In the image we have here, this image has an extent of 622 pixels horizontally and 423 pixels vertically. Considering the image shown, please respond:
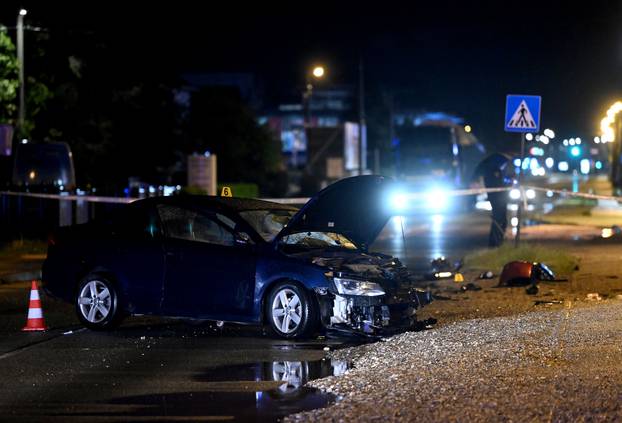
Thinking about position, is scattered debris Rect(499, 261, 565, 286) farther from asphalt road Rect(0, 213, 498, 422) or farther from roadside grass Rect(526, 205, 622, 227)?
roadside grass Rect(526, 205, 622, 227)

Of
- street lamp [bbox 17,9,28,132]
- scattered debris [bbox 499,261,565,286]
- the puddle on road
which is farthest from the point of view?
street lamp [bbox 17,9,28,132]

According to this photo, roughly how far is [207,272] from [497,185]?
11.8 meters

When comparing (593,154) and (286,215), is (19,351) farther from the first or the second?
(593,154)

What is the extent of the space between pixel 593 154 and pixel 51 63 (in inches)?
2322

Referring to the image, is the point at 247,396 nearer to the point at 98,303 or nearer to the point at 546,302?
the point at 98,303

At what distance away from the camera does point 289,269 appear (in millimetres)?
10938

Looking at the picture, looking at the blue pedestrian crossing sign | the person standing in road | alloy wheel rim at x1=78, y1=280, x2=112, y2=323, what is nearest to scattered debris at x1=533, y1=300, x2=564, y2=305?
alloy wheel rim at x1=78, y1=280, x2=112, y2=323

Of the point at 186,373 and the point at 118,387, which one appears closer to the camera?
the point at 118,387

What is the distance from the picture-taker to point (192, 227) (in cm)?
1184

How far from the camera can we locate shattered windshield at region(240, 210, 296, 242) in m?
11.7

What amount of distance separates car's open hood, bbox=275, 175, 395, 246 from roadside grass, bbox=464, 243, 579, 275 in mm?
4493

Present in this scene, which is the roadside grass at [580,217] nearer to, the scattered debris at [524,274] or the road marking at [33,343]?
the scattered debris at [524,274]

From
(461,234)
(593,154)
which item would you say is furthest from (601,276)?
(593,154)

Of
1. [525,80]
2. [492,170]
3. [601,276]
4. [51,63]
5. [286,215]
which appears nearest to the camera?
[286,215]
